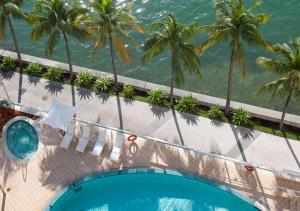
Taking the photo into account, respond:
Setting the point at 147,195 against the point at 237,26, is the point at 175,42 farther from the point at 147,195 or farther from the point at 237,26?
the point at 147,195

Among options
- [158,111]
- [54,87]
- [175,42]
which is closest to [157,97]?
[158,111]

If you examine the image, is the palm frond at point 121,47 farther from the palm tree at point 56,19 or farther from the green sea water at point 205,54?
the green sea water at point 205,54

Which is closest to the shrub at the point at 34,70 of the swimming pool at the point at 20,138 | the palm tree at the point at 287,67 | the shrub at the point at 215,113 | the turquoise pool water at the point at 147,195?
the swimming pool at the point at 20,138

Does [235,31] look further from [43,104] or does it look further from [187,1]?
[187,1]

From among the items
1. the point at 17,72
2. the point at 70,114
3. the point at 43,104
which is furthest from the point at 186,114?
the point at 17,72

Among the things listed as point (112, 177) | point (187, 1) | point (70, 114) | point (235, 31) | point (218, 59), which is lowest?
point (112, 177)
